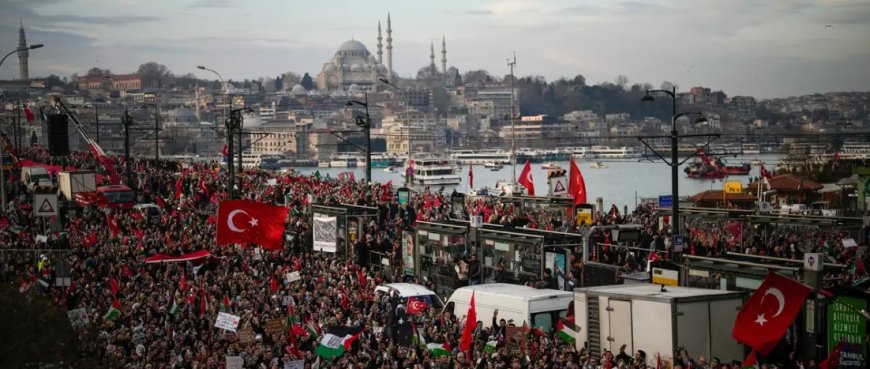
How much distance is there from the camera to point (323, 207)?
65.7ft

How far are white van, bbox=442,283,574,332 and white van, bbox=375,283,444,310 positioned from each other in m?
1.48

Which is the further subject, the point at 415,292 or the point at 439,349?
the point at 415,292

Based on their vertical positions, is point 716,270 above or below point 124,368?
above

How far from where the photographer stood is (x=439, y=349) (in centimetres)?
1234

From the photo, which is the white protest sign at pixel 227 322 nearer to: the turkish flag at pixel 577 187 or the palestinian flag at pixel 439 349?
the palestinian flag at pixel 439 349

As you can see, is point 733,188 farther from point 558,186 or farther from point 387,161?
point 387,161

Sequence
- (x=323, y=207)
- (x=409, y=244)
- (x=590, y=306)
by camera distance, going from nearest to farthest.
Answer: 1. (x=590, y=306)
2. (x=409, y=244)
3. (x=323, y=207)

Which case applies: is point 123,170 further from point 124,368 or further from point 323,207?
point 124,368

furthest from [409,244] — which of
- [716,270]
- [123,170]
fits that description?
[123,170]

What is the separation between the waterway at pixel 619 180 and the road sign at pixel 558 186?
30751 millimetres

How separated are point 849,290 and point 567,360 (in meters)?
2.68

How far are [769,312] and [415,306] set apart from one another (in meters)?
5.56

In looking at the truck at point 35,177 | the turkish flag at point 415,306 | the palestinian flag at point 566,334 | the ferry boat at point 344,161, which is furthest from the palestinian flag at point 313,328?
the ferry boat at point 344,161

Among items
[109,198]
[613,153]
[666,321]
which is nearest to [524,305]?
[666,321]
